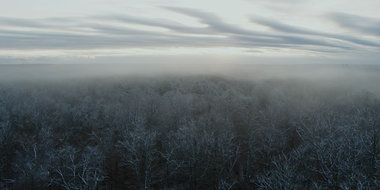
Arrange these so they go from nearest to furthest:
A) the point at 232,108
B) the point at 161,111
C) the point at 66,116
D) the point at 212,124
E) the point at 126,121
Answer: the point at 212,124 < the point at 126,121 < the point at 66,116 < the point at 161,111 < the point at 232,108

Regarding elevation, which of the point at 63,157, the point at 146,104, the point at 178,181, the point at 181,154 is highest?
the point at 146,104

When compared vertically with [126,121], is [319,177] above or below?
below

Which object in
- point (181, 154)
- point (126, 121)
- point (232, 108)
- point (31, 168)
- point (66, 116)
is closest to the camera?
point (31, 168)

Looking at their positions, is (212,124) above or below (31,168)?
above

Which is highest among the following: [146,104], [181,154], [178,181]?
[146,104]

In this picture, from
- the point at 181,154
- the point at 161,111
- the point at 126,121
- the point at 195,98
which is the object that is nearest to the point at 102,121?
the point at 126,121

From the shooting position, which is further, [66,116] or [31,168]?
[66,116]

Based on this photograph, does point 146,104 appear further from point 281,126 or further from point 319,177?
point 319,177

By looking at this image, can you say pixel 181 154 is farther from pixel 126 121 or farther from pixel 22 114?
pixel 22 114

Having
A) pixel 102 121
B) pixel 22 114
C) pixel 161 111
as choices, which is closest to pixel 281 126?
pixel 161 111
